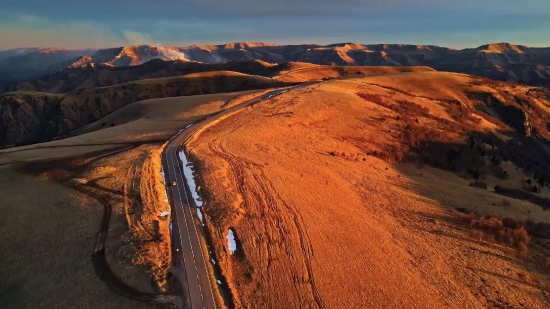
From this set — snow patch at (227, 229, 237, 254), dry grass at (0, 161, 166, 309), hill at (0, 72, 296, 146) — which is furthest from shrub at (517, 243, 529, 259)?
hill at (0, 72, 296, 146)

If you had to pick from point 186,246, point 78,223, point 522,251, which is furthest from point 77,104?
point 522,251

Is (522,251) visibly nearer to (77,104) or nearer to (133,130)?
(133,130)

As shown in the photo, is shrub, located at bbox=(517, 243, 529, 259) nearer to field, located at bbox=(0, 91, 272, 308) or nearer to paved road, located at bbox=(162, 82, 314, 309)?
paved road, located at bbox=(162, 82, 314, 309)

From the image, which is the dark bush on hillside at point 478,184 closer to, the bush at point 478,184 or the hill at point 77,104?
the bush at point 478,184

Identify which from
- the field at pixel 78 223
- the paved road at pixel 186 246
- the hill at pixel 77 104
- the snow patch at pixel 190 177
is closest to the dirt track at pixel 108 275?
the field at pixel 78 223

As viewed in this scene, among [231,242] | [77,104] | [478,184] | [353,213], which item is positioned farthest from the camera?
[77,104]

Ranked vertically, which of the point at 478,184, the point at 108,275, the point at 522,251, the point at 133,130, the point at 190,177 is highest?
the point at 133,130
